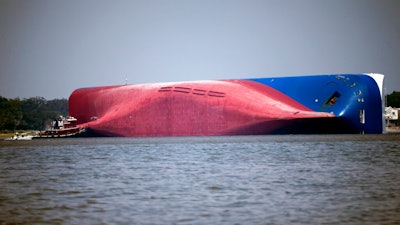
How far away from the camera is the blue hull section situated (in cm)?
6894

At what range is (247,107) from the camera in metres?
72.9

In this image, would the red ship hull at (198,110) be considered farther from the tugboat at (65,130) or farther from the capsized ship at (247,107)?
the tugboat at (65,130)

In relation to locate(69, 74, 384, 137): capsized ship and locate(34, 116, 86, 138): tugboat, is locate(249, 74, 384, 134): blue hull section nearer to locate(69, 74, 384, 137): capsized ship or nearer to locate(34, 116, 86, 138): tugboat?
locate(69, 74, 384, 137): capsized ship

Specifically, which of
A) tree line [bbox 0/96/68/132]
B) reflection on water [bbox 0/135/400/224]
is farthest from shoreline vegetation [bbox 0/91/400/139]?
reflection on water [bbox 0/135/400/224]

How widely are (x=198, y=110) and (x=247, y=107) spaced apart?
635 cm

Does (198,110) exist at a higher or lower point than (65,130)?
higher

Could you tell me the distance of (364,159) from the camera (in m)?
27.4

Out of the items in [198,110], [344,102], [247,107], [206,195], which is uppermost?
[344,102]

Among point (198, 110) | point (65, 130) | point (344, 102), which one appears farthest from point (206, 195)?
point (65, 130)

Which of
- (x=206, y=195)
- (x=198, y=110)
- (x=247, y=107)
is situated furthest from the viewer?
(x=198, y=110)

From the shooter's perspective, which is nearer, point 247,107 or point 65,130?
point 247,107

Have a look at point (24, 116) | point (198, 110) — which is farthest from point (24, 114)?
point (198, 110)

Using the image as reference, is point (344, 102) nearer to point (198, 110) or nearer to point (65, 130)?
point (198, 110)

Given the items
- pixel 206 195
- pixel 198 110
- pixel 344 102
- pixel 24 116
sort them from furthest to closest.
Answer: pixel 24 116 < pixel 198 110 < pixel 344 102 < pixel 206 195
